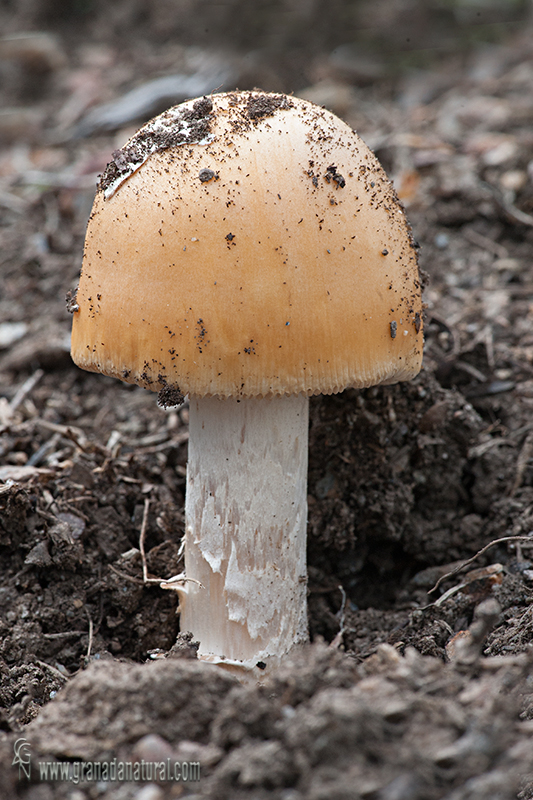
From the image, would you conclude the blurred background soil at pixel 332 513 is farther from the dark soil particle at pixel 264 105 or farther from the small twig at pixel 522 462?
the dark soil particle at pixel 264 105

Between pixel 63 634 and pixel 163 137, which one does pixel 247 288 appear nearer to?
pixel 163 137

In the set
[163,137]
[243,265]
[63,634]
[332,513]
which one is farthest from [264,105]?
[63,634]

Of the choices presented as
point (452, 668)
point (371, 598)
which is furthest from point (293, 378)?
point (371, 598)

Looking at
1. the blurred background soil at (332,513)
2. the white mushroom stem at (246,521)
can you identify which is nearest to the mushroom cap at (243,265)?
the white mushroom stem at (246,521)

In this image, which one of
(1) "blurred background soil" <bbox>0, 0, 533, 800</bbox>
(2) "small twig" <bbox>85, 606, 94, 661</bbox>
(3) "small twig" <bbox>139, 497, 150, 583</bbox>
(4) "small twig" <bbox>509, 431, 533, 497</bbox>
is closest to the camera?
(1) "blurred background soil" <bbox>0, 0, 533, 800</bbox>

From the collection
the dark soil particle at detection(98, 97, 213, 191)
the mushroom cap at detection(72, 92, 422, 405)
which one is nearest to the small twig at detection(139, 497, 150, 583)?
the mushroom cap at detection(72, 92, 422, 405)

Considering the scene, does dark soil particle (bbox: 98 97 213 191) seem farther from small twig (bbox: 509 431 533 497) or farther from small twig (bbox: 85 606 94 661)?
small twig (bbox: 509 431 533 497)

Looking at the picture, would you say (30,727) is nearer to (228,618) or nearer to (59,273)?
(228,618)
